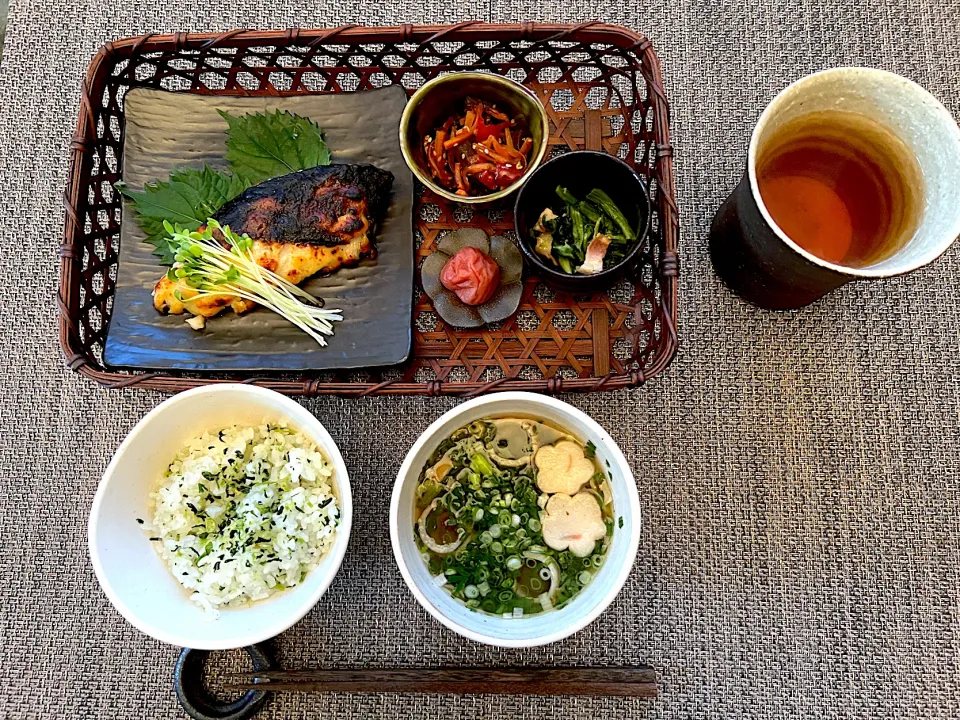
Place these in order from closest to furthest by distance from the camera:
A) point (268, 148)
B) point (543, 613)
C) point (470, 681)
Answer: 1. point (543, 613)
2. point (470, 681)
3. point (268, 148)

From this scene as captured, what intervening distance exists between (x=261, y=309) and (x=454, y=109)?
0.61 m

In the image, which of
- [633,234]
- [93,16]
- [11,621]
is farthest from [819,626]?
[93,16]

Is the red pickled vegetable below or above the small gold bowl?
below

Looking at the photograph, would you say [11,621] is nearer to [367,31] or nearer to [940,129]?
[367,31]

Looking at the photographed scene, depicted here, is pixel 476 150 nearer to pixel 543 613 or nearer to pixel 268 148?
pixel 268 148

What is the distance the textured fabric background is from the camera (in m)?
1.44

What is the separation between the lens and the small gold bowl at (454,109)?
4.38 feet

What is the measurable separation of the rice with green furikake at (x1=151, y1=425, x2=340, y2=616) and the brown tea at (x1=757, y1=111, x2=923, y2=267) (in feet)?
3.56

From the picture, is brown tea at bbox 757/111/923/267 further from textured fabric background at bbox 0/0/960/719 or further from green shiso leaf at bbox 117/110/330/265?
green shiso leaf at bbox 117/110/330/265

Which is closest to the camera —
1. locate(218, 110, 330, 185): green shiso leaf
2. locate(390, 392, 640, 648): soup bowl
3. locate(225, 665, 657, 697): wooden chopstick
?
locate(390, 392, 640, 648): soup bowl

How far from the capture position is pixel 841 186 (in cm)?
135

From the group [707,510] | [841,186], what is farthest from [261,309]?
[841,186]

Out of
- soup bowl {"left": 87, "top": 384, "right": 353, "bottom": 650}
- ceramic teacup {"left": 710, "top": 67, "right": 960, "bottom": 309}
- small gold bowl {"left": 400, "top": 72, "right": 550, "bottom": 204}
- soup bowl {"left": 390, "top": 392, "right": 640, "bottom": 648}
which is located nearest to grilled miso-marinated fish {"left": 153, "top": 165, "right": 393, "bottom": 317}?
small gold bowl {"left": 400, "top": 72, "right": 550, "bottom": 204}

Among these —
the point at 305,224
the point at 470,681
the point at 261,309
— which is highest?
the point at 305,224
